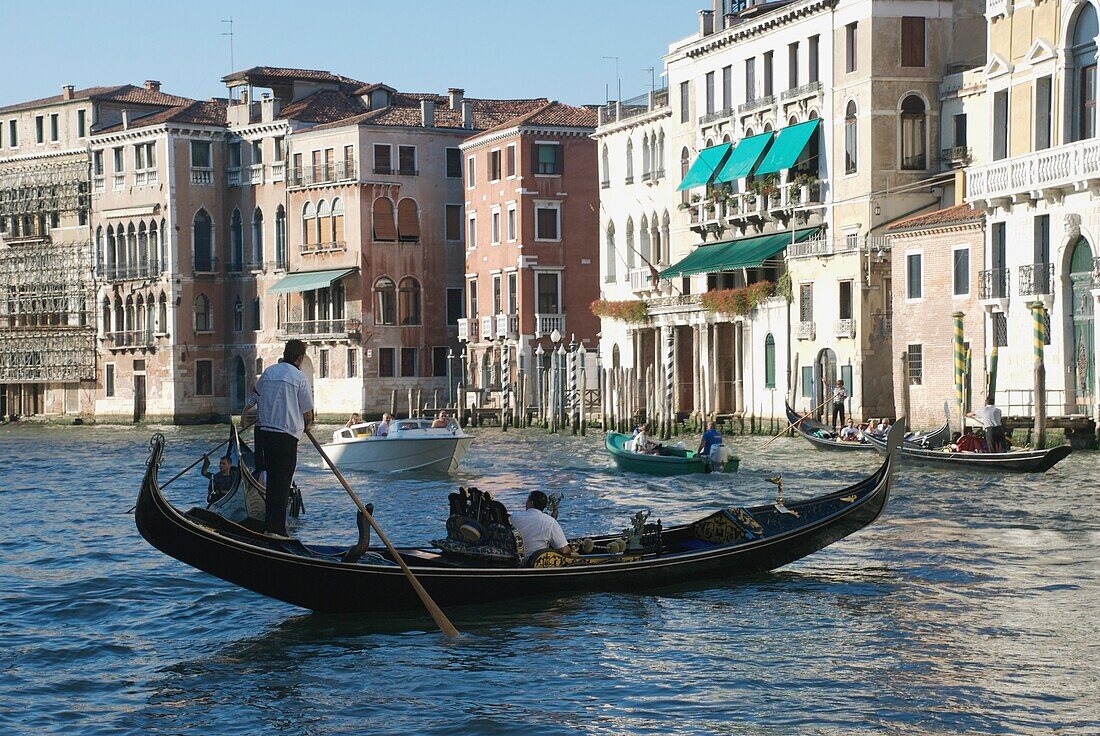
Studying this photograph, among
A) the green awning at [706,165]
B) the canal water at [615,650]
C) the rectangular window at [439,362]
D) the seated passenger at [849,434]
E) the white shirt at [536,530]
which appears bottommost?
the canal water at [615,650]

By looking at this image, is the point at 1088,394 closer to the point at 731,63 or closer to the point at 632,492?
the point at 632,492

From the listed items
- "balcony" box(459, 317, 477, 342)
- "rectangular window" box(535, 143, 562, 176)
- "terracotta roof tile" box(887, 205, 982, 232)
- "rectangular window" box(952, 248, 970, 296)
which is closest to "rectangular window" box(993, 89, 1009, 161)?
"terracotta roof tile" box(887, 205, 982, 232)

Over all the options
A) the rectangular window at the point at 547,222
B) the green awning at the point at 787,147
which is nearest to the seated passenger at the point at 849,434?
the green awning at the point at 787,147

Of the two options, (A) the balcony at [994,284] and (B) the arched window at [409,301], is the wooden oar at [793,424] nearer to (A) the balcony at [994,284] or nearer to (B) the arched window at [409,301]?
(A) the balcony at [994,284]

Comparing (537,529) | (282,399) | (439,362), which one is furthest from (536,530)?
(439,362)

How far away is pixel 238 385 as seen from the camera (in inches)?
2114

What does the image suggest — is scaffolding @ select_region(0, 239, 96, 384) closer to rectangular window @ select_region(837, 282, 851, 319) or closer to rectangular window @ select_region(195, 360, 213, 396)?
rectangular window @ select_region(195, 360, 213, 396)

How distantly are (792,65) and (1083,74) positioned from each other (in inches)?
399

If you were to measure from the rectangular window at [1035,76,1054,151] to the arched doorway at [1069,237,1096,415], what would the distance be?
184cm

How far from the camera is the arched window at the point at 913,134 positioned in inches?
1296

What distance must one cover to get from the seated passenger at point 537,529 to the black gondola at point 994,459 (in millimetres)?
9424

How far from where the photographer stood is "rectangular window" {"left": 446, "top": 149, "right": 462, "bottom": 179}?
50219mm

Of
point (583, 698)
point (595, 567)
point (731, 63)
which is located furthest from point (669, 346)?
point (583, 698)

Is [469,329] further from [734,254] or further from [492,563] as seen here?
[492,563]
